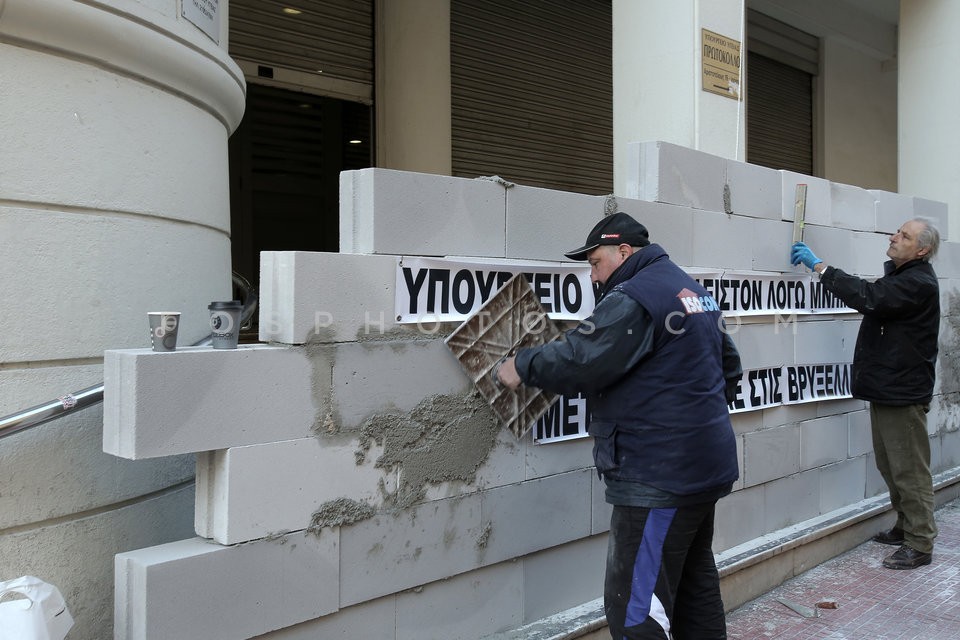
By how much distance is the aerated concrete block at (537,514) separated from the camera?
384 cm

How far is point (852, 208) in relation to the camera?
21.1 ft

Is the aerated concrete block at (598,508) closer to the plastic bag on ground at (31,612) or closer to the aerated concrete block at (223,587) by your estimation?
the aerated concrete block at (223,587)

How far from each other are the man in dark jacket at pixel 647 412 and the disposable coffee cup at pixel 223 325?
1.01 metres

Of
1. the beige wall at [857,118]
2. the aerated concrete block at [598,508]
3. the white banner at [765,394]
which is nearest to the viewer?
the white banner at [765,394]

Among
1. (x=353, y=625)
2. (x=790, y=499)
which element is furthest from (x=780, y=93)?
(x=353, y=625)

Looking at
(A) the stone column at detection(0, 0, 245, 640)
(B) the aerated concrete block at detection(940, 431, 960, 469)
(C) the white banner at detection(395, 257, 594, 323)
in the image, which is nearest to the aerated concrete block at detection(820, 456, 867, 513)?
(B) the aerated concrete block at detection(940, 431, 960, 469)

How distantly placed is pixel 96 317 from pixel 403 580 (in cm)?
160

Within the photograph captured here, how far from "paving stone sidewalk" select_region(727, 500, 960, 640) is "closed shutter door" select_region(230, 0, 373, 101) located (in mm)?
5333

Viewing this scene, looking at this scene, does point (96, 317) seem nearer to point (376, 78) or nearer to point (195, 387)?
point (195, 387)

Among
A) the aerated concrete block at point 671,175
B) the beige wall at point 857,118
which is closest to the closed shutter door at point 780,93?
the beige wall at point 857,118

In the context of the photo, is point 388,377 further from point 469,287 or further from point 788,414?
point 788,414

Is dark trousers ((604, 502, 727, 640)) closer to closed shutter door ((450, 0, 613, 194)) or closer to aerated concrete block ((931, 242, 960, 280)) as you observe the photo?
aerated concrete block ((931, 242, 960, 280))

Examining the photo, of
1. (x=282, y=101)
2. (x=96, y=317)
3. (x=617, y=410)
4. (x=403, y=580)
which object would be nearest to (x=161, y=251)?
(x=96, y=317)

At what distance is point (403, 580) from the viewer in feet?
11.4
